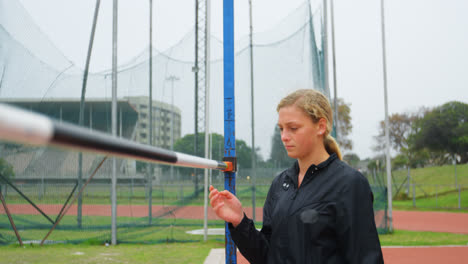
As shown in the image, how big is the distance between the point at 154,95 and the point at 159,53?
0.93m

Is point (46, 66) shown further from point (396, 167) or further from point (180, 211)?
point (396, 167)

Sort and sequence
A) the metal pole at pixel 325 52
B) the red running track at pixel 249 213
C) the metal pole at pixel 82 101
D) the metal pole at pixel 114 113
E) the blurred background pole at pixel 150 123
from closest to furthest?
the red running track at pixel 249 213
the metal pole at pixel 114 113
the metal pole at pixel 82 101
the blurred background pole at pixel 150 123
the metal pole at pixel 325 52

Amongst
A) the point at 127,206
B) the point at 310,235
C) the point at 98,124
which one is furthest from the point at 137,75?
the point at 310,235

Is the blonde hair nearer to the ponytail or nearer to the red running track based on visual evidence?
the ponytail

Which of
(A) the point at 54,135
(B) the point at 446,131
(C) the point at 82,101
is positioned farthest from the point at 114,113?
(B) the point at 446,131

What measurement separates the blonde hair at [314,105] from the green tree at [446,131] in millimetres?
32468

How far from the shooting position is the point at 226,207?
56.8 inches

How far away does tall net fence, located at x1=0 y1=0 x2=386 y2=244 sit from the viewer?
22.6ft

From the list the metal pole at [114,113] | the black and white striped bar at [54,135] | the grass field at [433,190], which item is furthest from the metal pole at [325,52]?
the black and white striped bar at [54,135]

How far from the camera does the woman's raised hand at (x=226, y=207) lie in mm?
1414

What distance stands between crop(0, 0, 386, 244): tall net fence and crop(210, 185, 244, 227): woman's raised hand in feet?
17.7

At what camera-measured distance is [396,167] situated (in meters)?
38.5

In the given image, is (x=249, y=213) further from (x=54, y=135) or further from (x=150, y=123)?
(x=54, y=135)

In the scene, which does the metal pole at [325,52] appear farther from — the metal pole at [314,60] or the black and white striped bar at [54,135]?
the black and white striped bar at [54,135]
